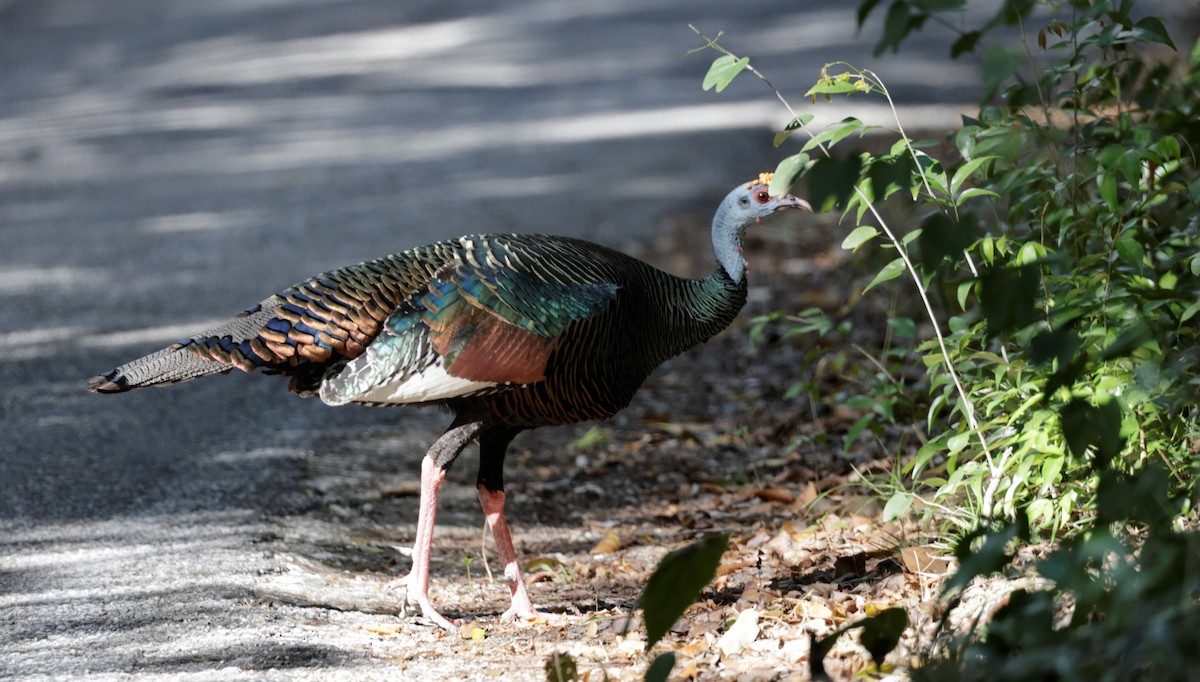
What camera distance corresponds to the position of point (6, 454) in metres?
5.46

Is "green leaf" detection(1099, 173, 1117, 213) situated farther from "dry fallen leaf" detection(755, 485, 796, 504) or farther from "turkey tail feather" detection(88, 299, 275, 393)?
"turkey tail feather" detection(88, 299, 275, 393)

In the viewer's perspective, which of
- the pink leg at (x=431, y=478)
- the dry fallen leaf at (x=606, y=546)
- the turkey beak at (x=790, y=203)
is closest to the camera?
the pink leg at (x=431, y=478)

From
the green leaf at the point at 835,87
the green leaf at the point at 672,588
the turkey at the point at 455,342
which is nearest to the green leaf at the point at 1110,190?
the green leaf at the point at 835,87

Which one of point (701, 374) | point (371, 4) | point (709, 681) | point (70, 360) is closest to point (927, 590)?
point (709, 681)

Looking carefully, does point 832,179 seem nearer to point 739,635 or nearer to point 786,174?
point 786,174

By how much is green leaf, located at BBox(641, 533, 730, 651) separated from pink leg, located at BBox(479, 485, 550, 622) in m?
1.44

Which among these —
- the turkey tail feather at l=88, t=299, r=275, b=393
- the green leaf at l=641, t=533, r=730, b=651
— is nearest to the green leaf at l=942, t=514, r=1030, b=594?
the green leaf at l=641, t=533, r=730, b=651

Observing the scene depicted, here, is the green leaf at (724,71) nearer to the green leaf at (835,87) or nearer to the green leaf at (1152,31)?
the green leaf at (835,87)

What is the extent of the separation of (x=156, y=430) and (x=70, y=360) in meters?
1.12

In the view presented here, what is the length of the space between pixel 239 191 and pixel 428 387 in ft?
20.3

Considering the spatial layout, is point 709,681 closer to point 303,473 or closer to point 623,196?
point 303,473

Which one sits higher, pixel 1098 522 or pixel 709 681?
pixel 1098 522

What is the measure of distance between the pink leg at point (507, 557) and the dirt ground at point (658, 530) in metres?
0.07

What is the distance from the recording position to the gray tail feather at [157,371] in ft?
12.8
